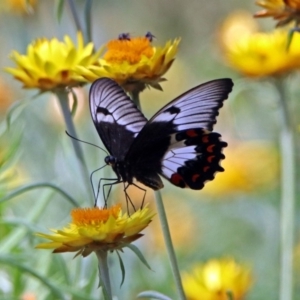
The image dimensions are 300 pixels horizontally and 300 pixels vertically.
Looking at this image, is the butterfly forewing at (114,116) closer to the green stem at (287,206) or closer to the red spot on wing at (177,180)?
the red spot on wing at (177,180)

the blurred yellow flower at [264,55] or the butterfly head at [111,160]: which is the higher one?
the blurred yellow flower at [264,55]

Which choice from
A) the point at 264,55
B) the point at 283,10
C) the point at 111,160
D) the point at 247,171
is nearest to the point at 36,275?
the point at 111,160

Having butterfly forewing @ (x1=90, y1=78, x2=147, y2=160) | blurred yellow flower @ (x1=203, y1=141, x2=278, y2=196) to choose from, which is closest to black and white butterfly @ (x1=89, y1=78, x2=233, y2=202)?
butterfly forewing @ (x1=90, y1=78, x2=147, y2=160)

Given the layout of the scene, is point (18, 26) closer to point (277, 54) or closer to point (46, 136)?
point (46, 136)

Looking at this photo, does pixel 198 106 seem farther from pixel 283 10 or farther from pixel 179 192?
pixel 179 192

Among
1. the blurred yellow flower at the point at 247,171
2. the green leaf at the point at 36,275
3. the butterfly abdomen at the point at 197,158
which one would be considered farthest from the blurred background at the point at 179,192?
the butterfly abdomen at the point at 197,158

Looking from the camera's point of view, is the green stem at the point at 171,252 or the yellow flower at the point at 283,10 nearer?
the green stem at the point at 171,252
